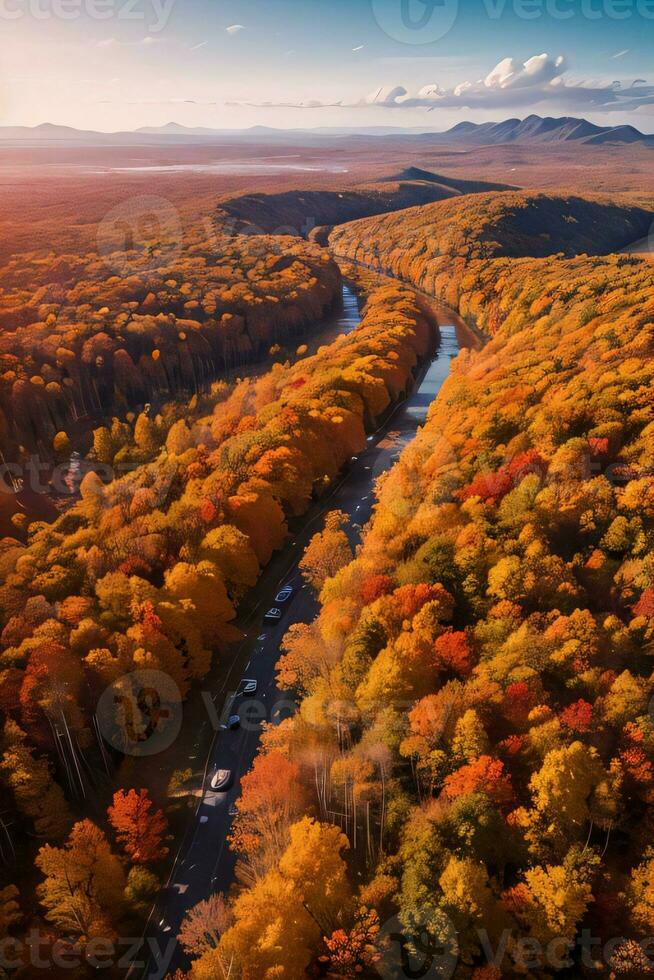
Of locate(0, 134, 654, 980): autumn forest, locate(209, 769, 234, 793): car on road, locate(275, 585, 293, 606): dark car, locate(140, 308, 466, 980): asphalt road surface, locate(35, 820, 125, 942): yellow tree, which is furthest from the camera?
locate(275, 585, 293, 606): dark car

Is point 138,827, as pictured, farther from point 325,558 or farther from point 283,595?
point 325,558

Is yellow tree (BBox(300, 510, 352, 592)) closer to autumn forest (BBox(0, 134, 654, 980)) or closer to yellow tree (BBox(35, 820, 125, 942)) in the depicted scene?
autumn forest (BBox(0, 134, 654, 980))

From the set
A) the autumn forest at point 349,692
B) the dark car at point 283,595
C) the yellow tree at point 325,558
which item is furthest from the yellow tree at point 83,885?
the yellow tree at point 325,558

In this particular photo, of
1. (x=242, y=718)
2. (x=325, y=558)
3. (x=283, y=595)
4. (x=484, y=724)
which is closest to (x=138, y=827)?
(x=242, y=718)

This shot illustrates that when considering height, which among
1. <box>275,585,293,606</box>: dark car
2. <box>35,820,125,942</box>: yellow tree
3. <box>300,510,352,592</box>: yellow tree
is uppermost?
<box>300,510,352,592</box>: yellow tree

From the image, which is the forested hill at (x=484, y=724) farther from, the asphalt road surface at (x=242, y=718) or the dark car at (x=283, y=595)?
the dark car at (x=283, y=595)

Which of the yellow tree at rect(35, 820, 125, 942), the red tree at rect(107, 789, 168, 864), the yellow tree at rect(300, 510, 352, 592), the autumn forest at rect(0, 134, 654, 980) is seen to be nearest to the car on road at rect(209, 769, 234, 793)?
the autumn forest at rect(0, 134, 654, 980)
